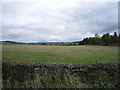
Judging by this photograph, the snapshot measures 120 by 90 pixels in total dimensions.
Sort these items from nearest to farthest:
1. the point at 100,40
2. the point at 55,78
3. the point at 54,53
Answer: the point at 55,78
the point at 54,53
the point at 100,40

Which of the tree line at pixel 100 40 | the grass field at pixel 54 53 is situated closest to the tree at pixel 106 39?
the tree line at pixel 100 40

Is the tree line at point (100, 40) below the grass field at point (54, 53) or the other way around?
the other way around

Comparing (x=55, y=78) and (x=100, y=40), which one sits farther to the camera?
(x=100, y=40)

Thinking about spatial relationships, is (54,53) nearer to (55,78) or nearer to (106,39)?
(55,78)

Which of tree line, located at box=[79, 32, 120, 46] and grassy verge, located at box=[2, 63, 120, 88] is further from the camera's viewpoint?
tree line, located at box=[79, 32, 120, 46]

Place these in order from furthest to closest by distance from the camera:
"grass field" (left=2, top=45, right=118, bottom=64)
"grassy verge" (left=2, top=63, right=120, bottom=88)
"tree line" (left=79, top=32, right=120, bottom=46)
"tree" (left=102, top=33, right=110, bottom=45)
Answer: "tree" (left=102, top=33, right=110, bottom=45) < "tree line" (left=79, top=32, right=120, bottom=46) < "grass field" (left=2, top=45, right=118, bottom=64) < "grassy verge" (left=2, top=63, right=120, bottom=88)

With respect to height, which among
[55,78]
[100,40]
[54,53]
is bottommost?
[55,78]

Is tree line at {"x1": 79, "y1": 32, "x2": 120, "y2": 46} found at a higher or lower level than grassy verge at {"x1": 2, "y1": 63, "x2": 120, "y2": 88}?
higher

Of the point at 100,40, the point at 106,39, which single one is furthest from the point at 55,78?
the point at 106,39

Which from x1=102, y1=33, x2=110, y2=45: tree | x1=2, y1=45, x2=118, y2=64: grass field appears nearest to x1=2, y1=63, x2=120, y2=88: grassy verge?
x1=2, y1=45, x2=118, y2=64: grass field

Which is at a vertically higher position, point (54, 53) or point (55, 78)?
point (54, 53)

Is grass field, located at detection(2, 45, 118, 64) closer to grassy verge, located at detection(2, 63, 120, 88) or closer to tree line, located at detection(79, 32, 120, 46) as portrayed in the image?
tree line, located at detection(79, 32, 120, 46)

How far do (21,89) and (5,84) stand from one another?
25.7 inches

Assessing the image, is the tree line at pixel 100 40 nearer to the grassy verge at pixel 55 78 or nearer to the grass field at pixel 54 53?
the grass field at pixel 54 53
